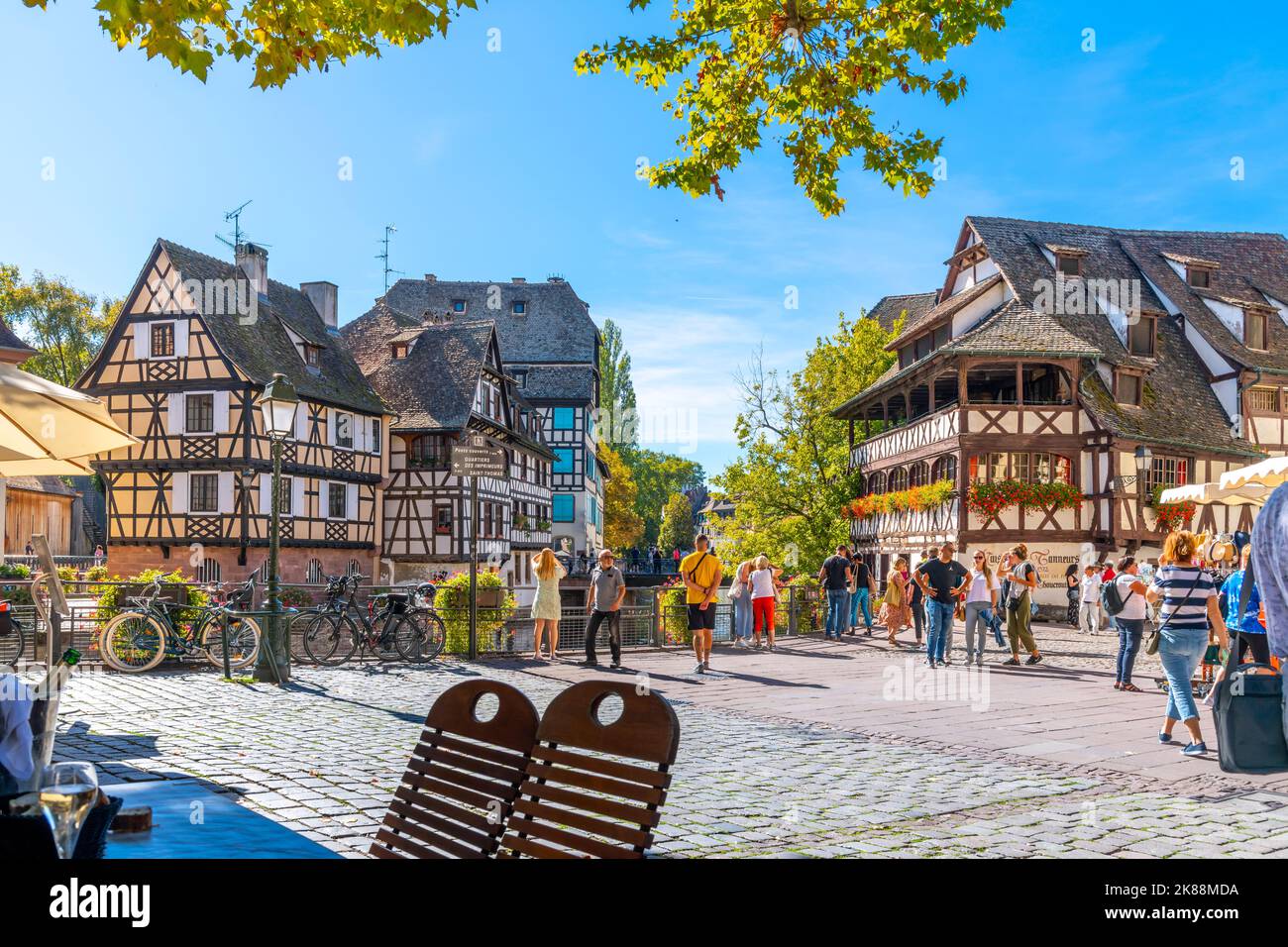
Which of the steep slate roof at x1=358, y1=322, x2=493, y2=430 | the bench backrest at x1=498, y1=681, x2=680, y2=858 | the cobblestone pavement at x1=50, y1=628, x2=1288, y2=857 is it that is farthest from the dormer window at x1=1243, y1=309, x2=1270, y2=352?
the bench backrest at x1=498, y1=681, x2=680, y2=858

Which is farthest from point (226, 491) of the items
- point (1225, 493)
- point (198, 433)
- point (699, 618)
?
point (1225, 493)

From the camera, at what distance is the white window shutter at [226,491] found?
3628cm

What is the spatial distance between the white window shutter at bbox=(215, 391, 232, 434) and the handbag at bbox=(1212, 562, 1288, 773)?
3448 centimetres

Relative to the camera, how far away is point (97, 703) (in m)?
12.4

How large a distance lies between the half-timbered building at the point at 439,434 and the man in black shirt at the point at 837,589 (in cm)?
2021

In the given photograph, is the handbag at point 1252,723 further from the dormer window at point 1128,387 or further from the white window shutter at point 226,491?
the white window shutter at point 226,491

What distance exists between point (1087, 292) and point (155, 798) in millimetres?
37511

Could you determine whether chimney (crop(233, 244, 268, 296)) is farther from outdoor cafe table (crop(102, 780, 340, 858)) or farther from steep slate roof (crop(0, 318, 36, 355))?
outdoor cafe table (crop(102, 780, 340, 858))

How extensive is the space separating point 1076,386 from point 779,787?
29454 mm

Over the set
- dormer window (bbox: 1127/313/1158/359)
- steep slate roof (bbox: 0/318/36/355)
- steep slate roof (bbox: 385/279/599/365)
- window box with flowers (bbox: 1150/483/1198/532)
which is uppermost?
steep slate roof (bbox: 385/279/599/365)

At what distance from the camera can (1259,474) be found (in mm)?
12844

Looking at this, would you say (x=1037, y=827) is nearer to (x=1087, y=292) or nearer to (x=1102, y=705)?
(x=1102, y=705)

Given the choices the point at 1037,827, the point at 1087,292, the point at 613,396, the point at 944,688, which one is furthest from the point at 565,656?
the point at 613,396

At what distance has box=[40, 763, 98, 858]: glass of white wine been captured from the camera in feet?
9.34
